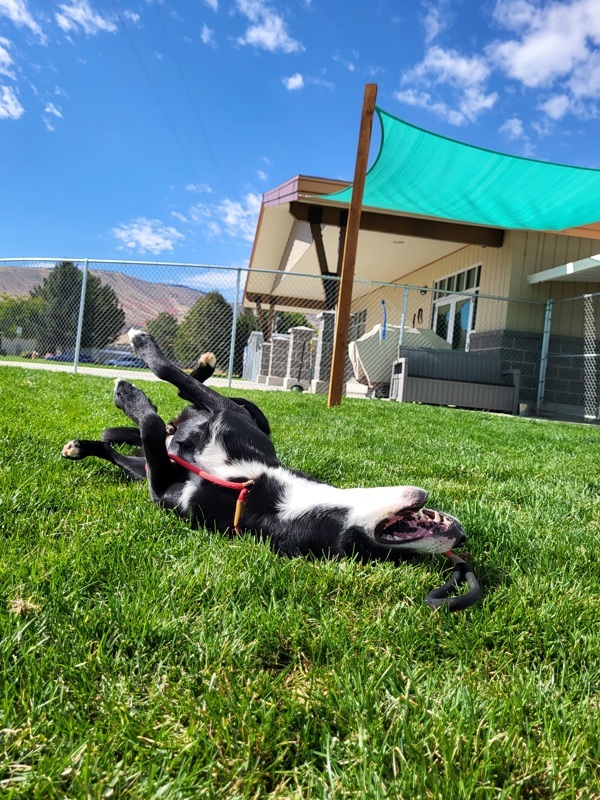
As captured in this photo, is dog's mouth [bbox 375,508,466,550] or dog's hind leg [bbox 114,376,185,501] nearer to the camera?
dog's mouth [bbox 375,508,466,550]

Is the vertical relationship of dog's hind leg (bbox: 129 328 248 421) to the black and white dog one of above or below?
above

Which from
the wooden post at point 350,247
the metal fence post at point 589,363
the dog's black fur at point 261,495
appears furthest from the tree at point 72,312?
the dog's black fur at point 261,495

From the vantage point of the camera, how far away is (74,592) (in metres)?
1.29

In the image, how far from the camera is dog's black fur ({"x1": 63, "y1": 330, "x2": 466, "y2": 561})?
1554mm

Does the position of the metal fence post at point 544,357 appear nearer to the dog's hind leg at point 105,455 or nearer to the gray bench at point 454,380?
the gray bench at point 454,380

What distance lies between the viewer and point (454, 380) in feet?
32.2

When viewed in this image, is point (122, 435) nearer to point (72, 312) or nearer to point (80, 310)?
point (80, 310)

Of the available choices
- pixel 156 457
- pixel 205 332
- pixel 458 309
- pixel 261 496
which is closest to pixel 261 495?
pixel 261 496

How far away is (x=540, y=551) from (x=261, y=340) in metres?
13.4

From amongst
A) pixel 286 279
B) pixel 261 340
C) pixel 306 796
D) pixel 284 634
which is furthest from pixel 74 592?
pixel 286 279

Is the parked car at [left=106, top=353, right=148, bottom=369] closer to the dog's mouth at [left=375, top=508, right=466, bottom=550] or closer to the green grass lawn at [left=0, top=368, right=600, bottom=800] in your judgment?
the green grass lawn at [left=0, top=368, right=600, bottom=800]

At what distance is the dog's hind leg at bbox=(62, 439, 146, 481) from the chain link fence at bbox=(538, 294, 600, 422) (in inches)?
362

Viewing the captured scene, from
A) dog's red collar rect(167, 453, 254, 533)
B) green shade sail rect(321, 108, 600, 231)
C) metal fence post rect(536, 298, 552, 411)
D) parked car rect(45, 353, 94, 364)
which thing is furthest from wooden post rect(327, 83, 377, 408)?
parked car rect(45, 353, 94, 364)

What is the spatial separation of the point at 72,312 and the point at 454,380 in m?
7.08
